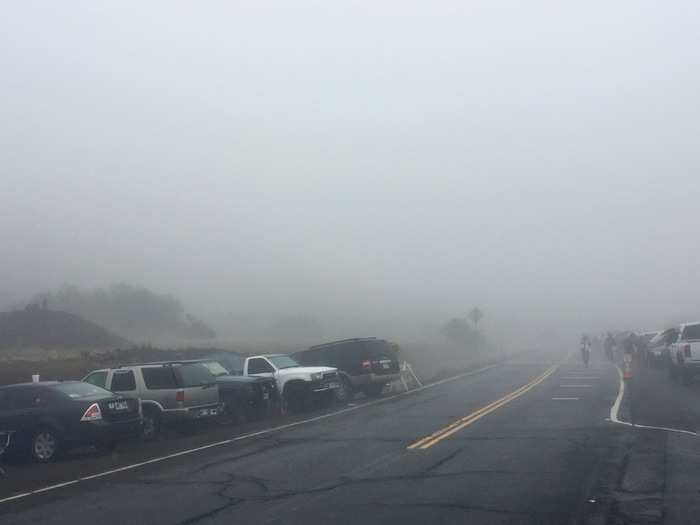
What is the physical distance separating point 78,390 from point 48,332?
122 feet

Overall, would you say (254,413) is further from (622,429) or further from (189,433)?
(622,429)

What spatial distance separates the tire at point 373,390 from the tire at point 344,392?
812mm

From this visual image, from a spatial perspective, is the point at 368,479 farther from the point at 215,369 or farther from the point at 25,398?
the point at 215,369

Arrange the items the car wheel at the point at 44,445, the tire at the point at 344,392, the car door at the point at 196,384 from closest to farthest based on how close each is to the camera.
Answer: the car wheel at the point at 44,445
the car door at the point at 196,384
the tire at the point at 344,392

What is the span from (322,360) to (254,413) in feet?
20.9

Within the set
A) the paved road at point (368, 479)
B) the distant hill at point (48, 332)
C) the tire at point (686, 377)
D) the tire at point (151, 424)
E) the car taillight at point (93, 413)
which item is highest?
the distant hill at point (48, 332)

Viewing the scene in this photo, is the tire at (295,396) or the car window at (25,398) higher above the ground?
the car window at (25,398)

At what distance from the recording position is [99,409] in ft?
54.0

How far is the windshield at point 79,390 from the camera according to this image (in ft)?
54.7

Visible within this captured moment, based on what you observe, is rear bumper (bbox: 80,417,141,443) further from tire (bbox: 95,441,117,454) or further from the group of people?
the group of people

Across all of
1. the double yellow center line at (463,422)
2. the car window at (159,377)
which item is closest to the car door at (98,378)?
the car window at (159,377)

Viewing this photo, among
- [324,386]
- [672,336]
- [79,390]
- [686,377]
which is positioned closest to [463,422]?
[324,386]

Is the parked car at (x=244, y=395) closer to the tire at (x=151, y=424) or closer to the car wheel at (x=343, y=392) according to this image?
the tire at (x=151, y=424)

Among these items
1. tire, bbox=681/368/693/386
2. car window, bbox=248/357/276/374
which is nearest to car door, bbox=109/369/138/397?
car window, bbox=248/357/276/374
